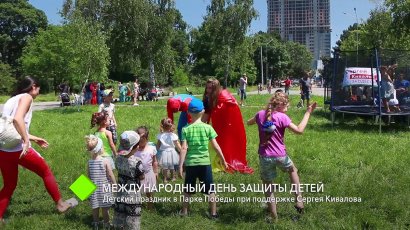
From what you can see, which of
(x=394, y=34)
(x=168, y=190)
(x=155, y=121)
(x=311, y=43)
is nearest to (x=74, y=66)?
(x=155, y=121)

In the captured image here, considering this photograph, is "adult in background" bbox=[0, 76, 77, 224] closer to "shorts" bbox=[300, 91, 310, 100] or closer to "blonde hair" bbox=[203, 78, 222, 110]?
"blonde hair" bbox=[203, 78, 222, 110]

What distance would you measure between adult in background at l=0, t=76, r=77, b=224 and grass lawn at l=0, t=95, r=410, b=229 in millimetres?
364

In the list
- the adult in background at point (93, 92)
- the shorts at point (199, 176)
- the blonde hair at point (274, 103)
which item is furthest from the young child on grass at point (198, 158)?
the adult in background at point (93, 92)

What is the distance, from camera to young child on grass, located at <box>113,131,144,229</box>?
470 centimetres

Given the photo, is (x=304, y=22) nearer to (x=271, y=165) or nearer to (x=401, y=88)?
(x=401, y=88)

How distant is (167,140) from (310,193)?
2.24 meters

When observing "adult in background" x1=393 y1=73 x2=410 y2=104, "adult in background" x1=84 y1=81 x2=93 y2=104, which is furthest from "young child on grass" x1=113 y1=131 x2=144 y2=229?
"adult in background" x1=84 y1=81 x2=93 y2=104

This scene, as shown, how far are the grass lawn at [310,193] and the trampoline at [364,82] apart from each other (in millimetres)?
1493

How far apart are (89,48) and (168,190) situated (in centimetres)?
1515

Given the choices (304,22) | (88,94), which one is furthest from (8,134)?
(304,22)

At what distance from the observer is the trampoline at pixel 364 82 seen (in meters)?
12.9

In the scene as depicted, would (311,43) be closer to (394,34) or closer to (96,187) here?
(394,34)

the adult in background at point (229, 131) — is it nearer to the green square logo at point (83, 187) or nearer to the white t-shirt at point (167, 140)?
the white t-shirt at point (167, 140)

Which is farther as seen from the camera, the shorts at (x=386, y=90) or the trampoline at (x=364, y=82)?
the trampoline at (x=364, y=82)
